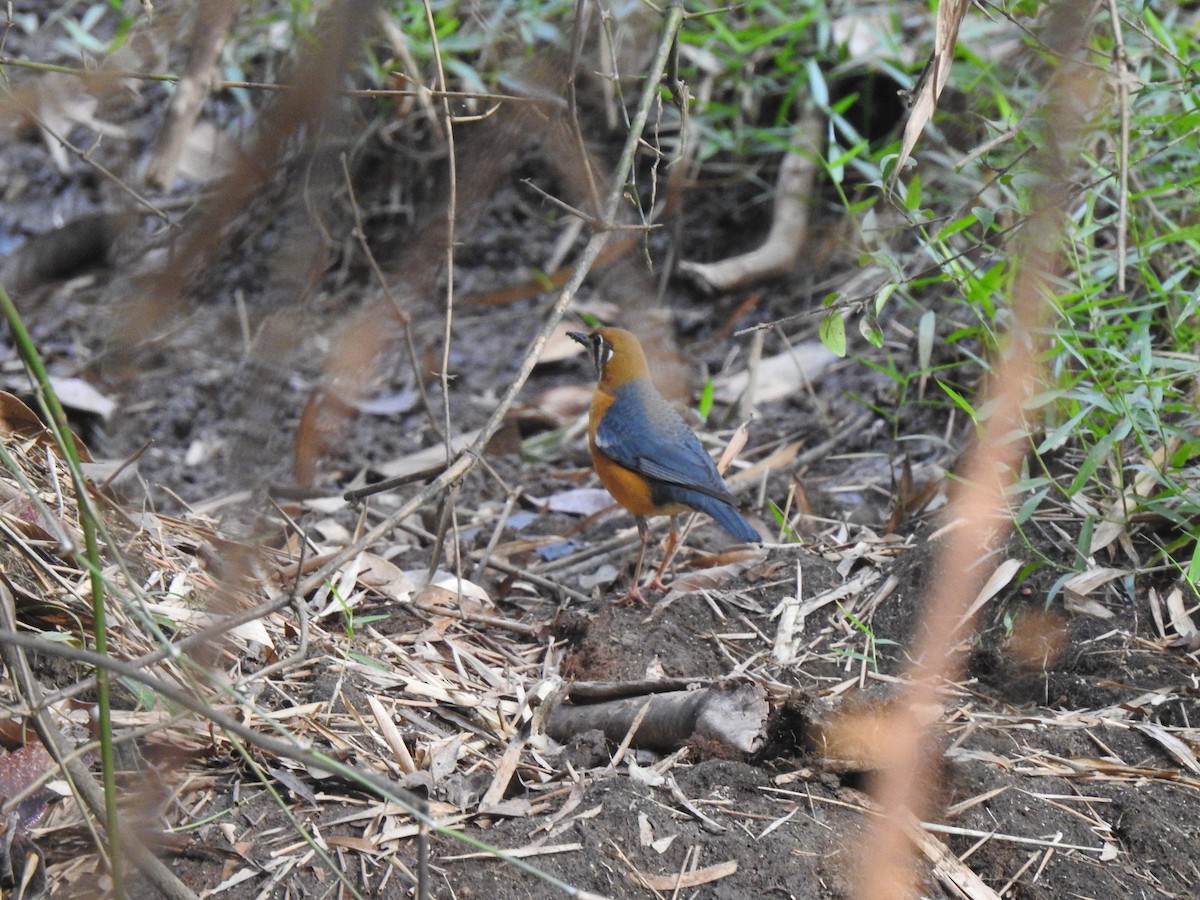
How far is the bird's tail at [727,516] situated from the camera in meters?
4.38

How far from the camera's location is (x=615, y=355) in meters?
5.69

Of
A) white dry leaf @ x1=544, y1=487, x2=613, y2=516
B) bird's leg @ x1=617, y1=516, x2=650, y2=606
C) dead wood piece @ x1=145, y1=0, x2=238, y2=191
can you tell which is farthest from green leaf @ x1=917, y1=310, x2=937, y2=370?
dead wood piece @ x1=145, y1=0, x2=238, y2=191

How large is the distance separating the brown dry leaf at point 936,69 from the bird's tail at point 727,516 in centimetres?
204

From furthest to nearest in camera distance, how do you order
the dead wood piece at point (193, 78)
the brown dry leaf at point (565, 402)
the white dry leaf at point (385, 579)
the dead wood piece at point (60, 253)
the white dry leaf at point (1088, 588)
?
the dead wood piece at point (60, 253) < the brown dry leaf at point (565, 402) < the white dry leaf at point (385, 579) < the white dry leaf at point (1088, 588) < the dead wood piece at point (193, 78)

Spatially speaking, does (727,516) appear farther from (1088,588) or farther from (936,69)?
(936,69)

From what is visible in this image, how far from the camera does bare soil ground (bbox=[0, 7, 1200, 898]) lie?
2410mm

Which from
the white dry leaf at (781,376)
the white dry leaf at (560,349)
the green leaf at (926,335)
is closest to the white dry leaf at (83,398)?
the white dry leaf at (560,349)

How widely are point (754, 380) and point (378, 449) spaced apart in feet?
6.42

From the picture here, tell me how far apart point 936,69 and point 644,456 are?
2.57 m

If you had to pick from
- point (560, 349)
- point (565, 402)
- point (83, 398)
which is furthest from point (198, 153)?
point (565, 402)

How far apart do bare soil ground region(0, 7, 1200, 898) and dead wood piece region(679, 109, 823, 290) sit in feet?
3.06

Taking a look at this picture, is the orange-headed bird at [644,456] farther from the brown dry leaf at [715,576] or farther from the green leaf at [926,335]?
the green leaf at [926,335]

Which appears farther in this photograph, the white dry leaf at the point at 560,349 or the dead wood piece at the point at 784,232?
the white dry leaf at the point at 560,349

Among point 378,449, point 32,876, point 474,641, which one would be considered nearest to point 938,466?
point 474,641
